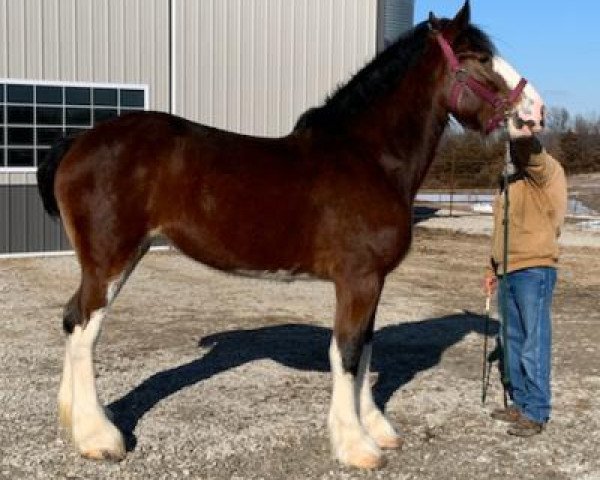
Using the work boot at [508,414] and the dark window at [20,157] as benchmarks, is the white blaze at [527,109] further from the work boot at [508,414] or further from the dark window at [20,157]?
the dark window at [20,157]

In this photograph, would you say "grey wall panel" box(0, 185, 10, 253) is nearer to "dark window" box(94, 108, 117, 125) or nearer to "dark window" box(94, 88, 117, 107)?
"dark window" box(94, 108, 117, 125)

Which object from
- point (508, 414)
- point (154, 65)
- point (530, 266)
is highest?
point (154, 65)

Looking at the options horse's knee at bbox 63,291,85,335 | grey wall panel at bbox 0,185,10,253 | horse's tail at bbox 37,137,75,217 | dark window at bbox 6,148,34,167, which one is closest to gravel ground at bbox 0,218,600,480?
horse's knee at bbox 63,291,85,335

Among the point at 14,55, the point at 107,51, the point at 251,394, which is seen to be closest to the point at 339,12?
the point at 107,51

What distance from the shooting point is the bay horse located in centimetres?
434

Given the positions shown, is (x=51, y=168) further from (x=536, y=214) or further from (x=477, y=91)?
(x=536, y=214)

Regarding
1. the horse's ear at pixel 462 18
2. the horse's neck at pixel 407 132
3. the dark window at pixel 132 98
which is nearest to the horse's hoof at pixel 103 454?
the horse's neck at pixel 407 132

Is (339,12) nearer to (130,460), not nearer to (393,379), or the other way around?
(393,379)

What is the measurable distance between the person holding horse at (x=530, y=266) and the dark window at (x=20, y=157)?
33.8 feet

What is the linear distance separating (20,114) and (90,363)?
32.5 feet

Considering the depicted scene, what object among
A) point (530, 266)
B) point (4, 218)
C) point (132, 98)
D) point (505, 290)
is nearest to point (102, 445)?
point (505, 290)

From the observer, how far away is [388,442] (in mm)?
4582

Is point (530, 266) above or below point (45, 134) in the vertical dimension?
above

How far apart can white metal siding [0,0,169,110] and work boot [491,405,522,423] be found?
10.5 m
